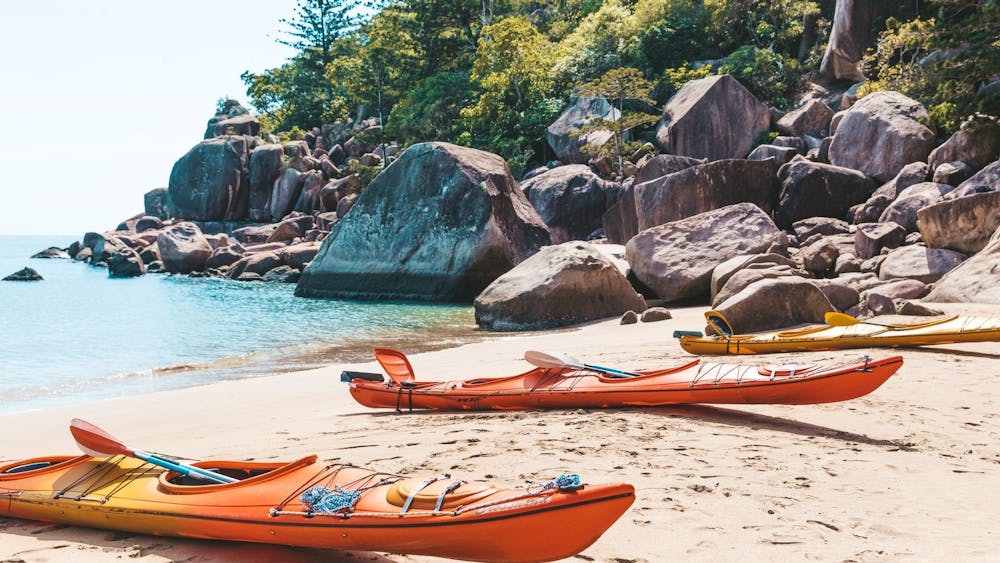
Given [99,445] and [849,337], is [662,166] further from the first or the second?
[99,445]

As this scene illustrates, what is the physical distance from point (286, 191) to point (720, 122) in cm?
2499

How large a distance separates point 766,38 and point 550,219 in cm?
1397

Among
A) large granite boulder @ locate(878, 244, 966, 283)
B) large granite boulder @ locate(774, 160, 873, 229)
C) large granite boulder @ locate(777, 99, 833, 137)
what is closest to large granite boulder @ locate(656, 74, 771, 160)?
large granite boulder @ locate(777, 99, 833, 137)

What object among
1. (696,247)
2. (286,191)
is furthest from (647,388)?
(286,191)

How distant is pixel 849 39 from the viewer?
26703 millimetres

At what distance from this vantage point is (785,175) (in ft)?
61.9

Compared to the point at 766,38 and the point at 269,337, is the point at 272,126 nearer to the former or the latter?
the point at 766,38

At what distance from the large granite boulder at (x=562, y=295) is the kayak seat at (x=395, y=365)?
273 inches

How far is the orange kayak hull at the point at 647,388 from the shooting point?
509 cm

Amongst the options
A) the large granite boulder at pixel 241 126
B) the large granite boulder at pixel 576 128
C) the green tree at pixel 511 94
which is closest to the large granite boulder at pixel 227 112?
the large granite boulder at pixel 241 126

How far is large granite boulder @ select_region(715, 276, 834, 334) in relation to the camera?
31.2 feet

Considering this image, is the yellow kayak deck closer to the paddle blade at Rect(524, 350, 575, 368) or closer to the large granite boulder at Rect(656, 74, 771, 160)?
the paddle blade at Rect(524, 350, 575, 368)

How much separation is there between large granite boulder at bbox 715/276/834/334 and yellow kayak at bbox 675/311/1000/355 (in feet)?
3.67

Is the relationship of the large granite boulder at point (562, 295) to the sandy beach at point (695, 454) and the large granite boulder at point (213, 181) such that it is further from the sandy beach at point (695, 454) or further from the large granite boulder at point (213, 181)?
the large granite boulder at point (213, 181)
